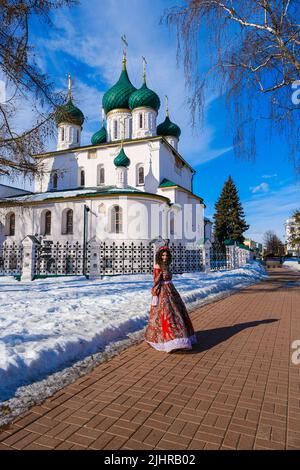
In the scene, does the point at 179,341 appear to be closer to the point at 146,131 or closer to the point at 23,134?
the point at 23,134

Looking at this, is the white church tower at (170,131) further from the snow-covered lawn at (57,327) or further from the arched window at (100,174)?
the snow-covered lawn at (57,327)

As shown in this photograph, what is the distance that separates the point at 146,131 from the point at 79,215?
10.4m

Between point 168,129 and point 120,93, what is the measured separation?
6096 mm

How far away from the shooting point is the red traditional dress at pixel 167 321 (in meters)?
4.23

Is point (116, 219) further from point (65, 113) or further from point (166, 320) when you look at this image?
point (166, 320)

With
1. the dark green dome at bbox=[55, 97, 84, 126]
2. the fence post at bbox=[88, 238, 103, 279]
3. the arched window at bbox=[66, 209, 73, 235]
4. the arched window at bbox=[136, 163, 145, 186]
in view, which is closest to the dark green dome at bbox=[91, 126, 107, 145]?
the arched window at bbox=[136, 163, 145, 186]

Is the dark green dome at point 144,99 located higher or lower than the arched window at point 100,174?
higher

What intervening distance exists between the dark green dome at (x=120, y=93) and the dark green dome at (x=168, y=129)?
4.74 metres

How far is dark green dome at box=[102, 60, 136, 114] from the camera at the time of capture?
2844cm

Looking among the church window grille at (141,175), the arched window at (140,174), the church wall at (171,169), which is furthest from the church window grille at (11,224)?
the church wall at (171,169)

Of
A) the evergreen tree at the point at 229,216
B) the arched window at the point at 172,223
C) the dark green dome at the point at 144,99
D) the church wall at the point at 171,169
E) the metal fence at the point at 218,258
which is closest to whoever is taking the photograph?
the metal fence at the point at 218,258

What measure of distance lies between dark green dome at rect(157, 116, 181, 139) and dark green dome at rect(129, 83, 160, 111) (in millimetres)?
3880

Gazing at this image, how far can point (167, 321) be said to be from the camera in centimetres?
427
